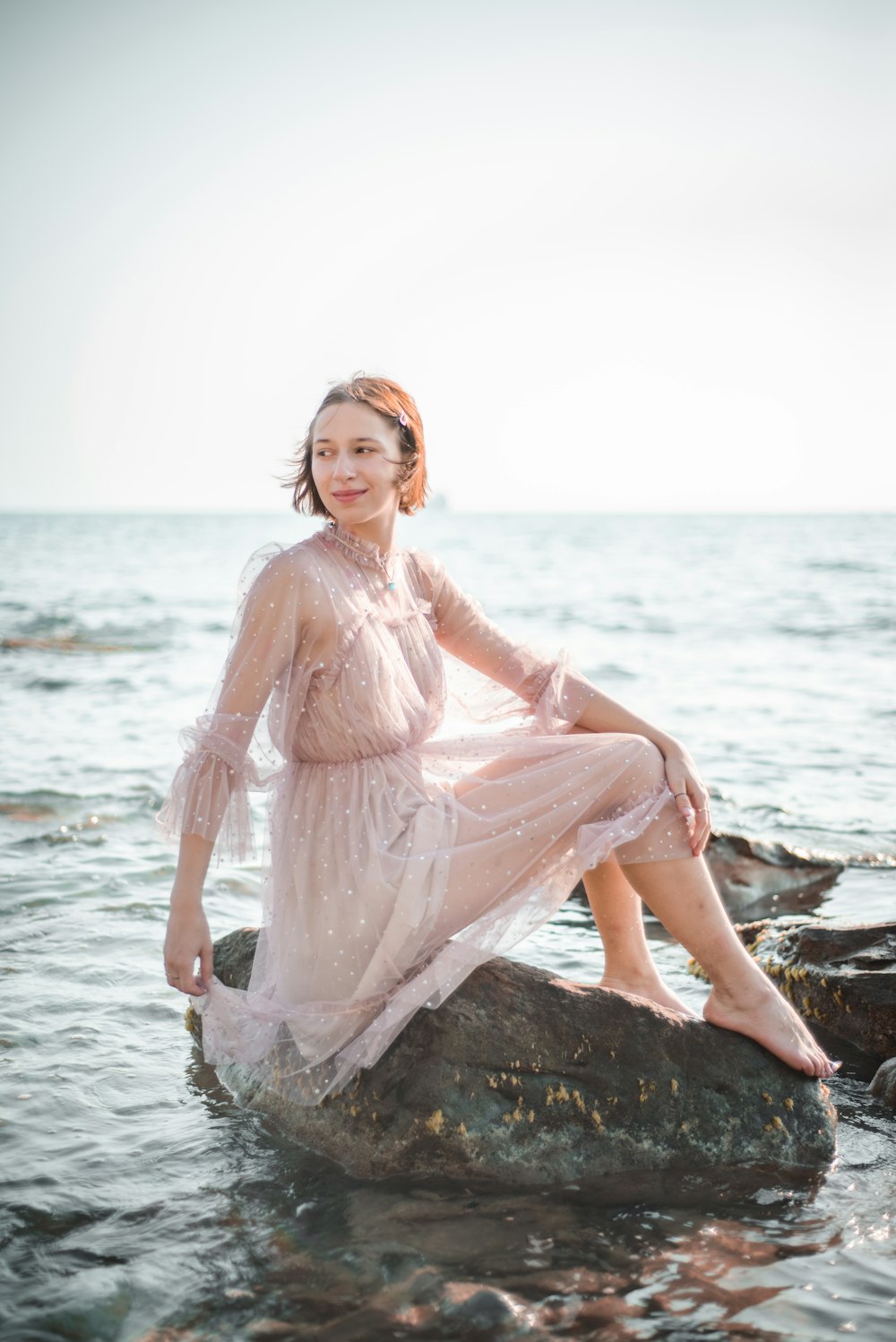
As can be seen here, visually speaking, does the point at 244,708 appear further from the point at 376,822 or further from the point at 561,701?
the point at 561,701

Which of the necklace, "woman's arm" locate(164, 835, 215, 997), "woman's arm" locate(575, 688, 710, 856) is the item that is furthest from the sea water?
"woman's arm" locate(164, 835, 215, 997)

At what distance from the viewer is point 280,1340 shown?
2770mm

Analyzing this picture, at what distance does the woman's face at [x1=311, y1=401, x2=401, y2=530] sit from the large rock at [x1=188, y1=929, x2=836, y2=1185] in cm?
155

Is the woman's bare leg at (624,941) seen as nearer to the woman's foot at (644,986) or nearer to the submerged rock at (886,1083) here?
the woman's foot at (644,986)

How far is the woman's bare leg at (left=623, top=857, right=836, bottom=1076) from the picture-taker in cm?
348

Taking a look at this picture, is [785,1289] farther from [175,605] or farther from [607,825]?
[175,605]

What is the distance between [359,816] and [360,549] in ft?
2.94

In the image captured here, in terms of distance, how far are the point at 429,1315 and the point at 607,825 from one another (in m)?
1.37

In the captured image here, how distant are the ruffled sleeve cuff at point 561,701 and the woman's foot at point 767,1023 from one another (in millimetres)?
1008

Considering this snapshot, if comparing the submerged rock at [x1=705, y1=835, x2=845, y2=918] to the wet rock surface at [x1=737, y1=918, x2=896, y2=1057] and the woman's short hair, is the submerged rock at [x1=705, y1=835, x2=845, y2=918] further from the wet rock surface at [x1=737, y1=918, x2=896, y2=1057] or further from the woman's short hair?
the woman's short hair

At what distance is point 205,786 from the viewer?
11.0 ft

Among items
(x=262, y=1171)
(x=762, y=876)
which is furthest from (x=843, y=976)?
(x=262, y=1171)

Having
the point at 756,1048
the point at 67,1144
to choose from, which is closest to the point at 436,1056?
the point at 756,1048

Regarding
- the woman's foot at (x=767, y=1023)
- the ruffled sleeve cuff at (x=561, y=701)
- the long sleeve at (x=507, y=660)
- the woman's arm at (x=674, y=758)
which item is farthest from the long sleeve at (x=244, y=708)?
the woman's foot at (x=767, y=1023)
